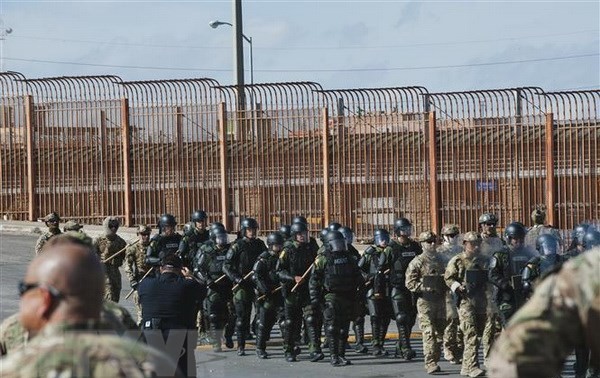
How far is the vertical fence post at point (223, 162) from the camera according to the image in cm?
2527

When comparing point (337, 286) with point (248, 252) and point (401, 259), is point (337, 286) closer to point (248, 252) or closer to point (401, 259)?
point (401, 259)

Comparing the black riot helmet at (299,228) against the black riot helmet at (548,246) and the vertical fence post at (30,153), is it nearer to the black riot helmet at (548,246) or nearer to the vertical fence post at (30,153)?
the black riot helmet at (548,246)

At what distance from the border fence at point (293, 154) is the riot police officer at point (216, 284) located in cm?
641

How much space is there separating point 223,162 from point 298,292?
879cm

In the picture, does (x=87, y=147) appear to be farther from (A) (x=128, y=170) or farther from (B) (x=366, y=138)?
(B) (x=366, y=138)

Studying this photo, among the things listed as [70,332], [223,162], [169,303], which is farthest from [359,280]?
[70,332]

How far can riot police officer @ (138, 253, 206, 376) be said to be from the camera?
11039 millimetres

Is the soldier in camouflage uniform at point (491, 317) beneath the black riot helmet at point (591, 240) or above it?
beneath

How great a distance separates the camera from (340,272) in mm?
15891

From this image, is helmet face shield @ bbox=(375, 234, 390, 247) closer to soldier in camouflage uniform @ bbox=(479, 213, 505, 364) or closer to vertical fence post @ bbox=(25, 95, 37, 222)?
soldier in camouflage uniform @ bbox=(479, 213, 505, 364)

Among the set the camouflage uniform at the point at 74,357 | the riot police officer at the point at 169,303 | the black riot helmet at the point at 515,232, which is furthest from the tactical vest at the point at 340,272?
the camouflage uniform at the point at 74,357

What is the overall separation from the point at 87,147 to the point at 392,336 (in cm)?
974

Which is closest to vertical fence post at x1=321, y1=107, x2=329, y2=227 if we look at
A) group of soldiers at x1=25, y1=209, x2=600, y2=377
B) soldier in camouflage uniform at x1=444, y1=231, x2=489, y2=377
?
group of soldiers at x1=25, y1=209, x2=600, y2=377

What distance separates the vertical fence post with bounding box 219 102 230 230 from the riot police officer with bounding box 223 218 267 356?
7383 millimetres
